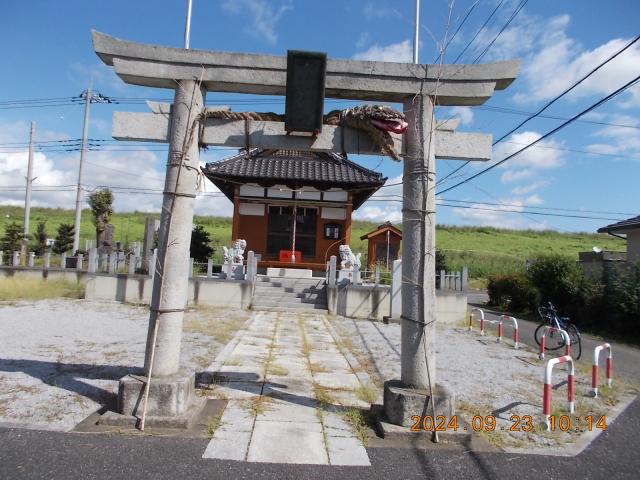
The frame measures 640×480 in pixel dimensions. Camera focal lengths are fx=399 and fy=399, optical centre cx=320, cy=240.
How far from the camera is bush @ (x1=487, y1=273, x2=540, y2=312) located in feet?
59.9

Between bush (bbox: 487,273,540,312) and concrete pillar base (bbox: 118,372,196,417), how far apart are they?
17794 mm

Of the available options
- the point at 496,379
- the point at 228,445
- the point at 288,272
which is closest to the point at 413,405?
the point at 228,445

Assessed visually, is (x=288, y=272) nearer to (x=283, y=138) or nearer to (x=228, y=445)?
(x=283, y=138)

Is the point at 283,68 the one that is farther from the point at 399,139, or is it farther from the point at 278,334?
the point at 278,334

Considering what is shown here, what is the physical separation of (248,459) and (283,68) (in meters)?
3.62

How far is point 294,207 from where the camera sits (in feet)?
52.3

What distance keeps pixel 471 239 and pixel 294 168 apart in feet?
121

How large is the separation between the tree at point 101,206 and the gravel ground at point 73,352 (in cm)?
865

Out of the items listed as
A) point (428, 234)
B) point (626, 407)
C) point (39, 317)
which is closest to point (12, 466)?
point (428, 234)

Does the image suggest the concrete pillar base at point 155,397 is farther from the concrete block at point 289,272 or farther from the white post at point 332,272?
the concrete block at point 289,272

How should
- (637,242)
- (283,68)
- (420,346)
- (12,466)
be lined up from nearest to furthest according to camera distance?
(12,466) < (420,346) < (283,68) < (637,242)

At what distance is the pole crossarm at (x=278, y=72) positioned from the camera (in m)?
4.07

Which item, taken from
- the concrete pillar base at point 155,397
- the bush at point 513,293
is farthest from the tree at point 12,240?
the bush at point 513,293

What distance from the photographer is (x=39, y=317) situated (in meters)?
8.90
